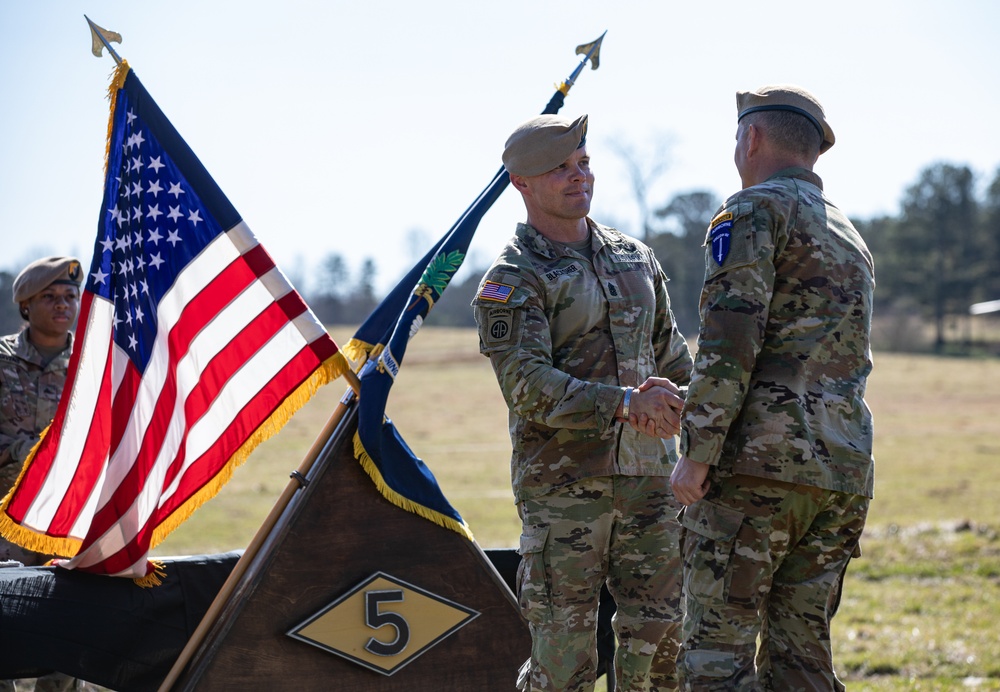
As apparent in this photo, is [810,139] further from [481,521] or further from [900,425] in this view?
[900,425]

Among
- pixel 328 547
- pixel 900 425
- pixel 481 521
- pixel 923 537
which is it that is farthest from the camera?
pixel 900 425

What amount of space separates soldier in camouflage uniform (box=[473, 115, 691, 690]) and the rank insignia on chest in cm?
66

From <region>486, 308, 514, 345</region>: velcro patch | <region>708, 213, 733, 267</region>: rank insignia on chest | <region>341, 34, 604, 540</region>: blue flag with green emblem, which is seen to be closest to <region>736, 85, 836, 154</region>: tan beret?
<region>708, 213, 733, 267</region>: rank insignia on chest

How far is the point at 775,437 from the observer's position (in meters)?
2.88

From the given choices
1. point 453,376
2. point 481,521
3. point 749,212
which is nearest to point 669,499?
point 749,212

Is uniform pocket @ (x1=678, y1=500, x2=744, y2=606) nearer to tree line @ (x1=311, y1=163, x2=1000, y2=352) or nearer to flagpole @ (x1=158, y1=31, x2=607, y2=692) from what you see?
flagpole @ (x1=158, y1=31, x2=607, y2=692)

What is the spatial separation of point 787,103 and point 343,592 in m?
2.55

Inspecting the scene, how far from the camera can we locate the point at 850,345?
2.96m

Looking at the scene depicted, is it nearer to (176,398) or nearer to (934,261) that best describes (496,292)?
(176,398)

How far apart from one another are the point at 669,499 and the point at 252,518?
31.5 ft

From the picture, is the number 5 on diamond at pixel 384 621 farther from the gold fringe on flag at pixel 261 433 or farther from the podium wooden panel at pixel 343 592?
the gold fringe on flag at pixel 261 433

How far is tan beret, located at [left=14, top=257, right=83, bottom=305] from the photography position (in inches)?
203

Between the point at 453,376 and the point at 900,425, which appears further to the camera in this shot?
the point at 453,376

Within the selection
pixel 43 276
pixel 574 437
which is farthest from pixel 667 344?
pixel 43 276
